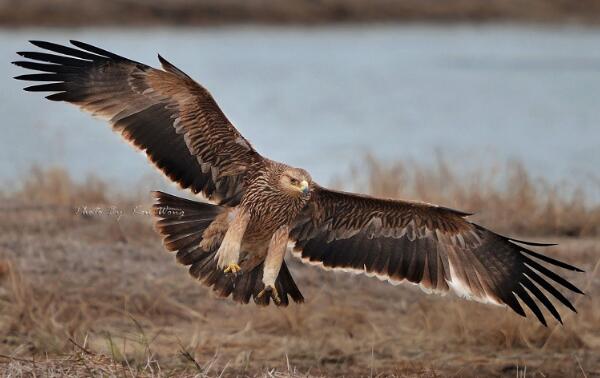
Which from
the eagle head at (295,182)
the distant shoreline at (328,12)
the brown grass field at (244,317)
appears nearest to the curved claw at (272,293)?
the brown grass field at (244,317)

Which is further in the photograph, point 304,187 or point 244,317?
point 244,317

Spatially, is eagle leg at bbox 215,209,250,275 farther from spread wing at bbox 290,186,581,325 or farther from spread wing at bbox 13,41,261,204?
spread wing at bbox 290,186,581,325

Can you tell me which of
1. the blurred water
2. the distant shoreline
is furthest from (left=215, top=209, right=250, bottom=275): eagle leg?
the distant shoreline

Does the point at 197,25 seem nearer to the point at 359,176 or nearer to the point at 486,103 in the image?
the point at 486,103

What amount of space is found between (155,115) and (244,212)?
2.30 feet

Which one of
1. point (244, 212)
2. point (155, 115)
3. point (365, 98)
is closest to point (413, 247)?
point (244, 212)

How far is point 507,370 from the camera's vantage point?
749 cm

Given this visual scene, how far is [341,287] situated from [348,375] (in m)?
1.94

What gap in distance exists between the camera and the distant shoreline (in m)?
27.5

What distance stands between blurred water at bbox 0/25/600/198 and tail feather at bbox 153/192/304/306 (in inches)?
224

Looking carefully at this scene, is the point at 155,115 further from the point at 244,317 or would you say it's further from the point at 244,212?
the point at 244,317

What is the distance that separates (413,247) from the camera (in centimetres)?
708

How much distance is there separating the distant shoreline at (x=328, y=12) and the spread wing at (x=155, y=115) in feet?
67.0

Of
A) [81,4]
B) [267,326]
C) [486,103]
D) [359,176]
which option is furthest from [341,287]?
[81,4]
